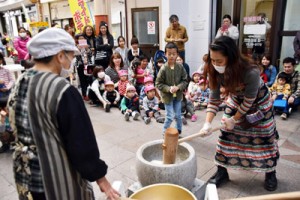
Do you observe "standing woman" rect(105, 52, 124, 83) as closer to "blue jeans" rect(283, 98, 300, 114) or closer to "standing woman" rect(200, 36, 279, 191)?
"blue jeans" rect(283, 98, 300, 114)

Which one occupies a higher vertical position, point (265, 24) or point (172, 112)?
point (265, 24)

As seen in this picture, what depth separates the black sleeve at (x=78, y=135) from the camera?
133cm

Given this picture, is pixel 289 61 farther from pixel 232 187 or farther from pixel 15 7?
pixel 15 7

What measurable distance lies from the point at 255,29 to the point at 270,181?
5.01 metres

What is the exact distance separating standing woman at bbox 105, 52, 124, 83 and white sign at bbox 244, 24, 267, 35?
346cm

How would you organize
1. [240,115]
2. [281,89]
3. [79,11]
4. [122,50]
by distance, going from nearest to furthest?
[240,115] < [281,89] < [122,50] < [79,11]

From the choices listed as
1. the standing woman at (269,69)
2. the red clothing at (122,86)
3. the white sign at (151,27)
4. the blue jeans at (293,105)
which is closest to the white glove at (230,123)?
the blue jeans at (293,105)

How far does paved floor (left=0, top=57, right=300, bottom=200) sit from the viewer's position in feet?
9.30

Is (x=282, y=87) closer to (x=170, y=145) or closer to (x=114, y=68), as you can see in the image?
(x=114, y=68)

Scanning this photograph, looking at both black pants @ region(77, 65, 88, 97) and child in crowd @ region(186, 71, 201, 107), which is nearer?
child in crowd @ region(186, 71, 201, 107)

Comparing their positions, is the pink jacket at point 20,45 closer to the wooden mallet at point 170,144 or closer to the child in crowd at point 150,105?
the child in crowd at point 150,105

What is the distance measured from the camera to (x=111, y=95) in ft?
20.1

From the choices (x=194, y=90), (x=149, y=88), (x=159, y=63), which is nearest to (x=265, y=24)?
(x=194, y=90)

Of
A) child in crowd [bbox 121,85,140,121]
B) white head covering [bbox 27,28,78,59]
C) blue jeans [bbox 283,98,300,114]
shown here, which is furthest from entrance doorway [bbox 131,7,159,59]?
white head covering [bbox 27,28,78,59]
